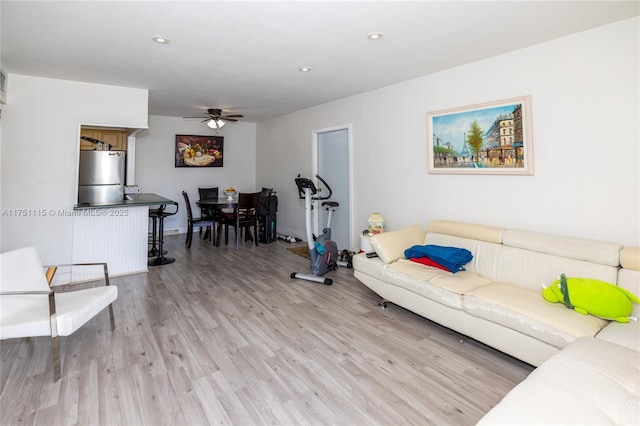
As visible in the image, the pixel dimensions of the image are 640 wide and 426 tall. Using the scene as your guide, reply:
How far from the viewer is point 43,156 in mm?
3820

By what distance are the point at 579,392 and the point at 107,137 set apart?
618 cm

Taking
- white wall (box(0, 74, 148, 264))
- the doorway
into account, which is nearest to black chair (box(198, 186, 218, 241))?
the doorway

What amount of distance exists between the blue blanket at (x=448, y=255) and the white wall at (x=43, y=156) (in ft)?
14.0

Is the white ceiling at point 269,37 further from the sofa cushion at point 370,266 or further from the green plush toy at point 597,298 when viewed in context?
the sofa cushion at point 370,266

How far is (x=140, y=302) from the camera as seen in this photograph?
336cm

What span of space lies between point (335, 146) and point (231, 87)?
188 centimetres

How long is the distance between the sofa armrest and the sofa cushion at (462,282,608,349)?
90cm

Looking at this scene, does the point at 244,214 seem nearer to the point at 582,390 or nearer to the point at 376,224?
the point at 376,224

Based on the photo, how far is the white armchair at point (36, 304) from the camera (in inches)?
81.2

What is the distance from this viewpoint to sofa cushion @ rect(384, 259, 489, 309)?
8.45 ft

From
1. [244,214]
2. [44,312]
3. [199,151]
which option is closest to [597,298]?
[44,312]

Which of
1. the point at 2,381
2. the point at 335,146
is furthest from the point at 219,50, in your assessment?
the point at 2,381

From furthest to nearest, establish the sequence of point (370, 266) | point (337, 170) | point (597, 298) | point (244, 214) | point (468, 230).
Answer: point (244, 214) → point (337, 170) → point (370, 266) → point (468, 230) → point (597, 298)

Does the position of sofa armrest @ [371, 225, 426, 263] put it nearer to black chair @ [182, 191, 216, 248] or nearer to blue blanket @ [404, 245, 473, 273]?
blue blanket @ [404, 245, 473, 273]
